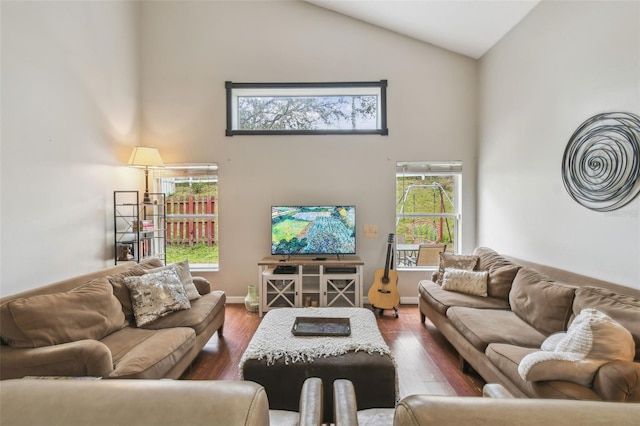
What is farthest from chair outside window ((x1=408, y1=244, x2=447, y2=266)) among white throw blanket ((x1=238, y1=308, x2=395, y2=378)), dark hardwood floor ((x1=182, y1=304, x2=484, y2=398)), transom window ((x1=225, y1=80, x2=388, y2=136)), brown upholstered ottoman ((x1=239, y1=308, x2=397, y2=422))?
brown upholstered ottoman ((x1=239, y1=308, x2=397, y2=422))

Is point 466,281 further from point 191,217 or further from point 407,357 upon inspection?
point 191,217

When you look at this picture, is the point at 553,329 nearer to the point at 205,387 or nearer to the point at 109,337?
the point at 205,387

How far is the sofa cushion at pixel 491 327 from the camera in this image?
207 cm

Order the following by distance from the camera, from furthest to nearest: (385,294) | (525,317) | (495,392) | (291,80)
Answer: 1. (291,80)
2. (385,294)
3. (525,317)
4. (495,392)

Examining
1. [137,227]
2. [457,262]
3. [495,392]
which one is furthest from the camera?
[137,227]

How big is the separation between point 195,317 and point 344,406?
172 cm

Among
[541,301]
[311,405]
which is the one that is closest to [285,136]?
[541,301]

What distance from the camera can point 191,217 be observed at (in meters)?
4.12

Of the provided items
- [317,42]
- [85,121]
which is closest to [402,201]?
[317,42]

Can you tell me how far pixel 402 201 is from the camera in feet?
13.4

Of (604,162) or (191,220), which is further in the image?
(191,220)

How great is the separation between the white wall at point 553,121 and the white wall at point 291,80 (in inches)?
21.4

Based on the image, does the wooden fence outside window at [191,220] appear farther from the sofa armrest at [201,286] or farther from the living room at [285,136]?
the sofa armrest at [201,286]

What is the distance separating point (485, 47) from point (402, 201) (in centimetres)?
214
